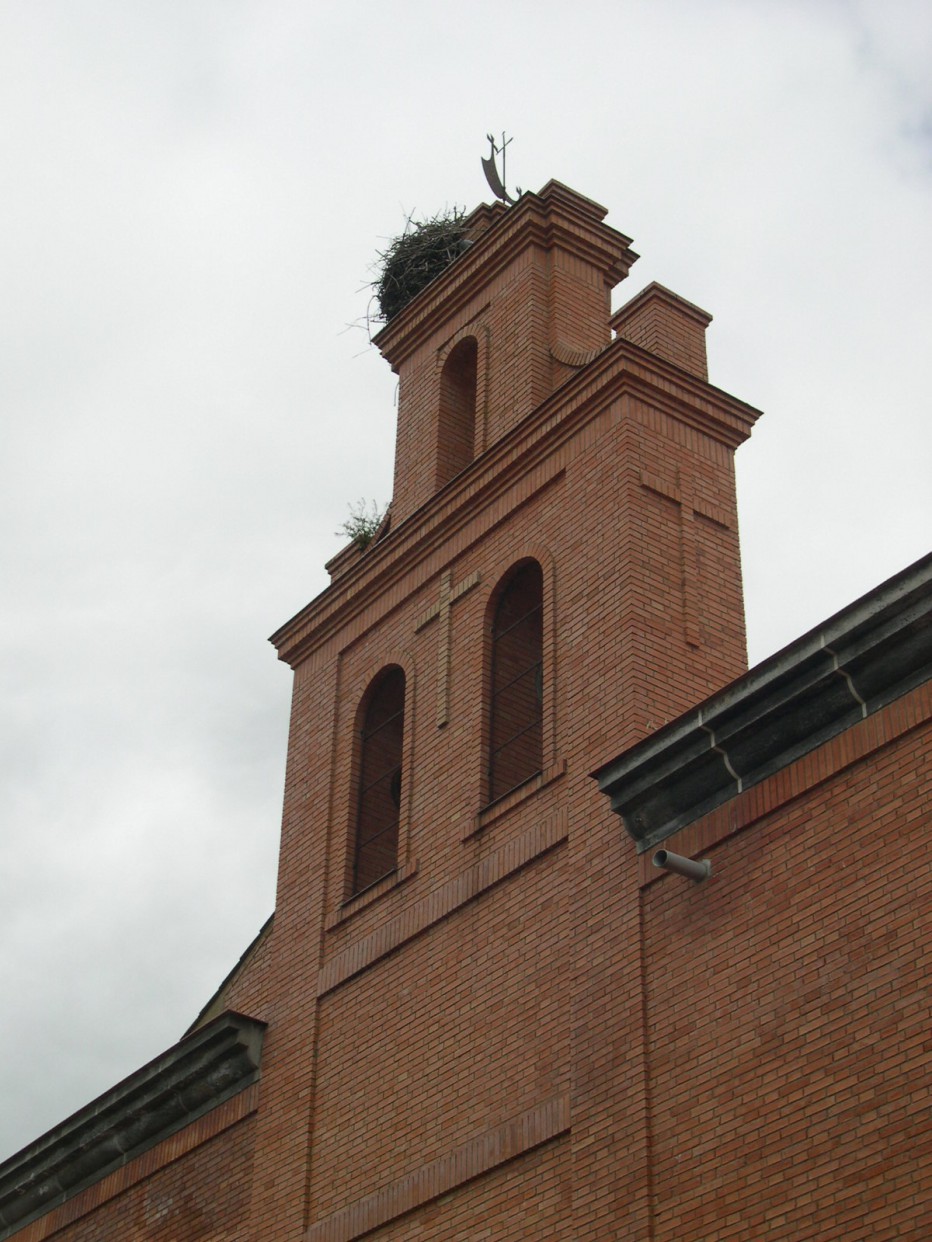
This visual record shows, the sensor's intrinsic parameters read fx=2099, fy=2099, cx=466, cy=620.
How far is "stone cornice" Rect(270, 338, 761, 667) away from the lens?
575 inches

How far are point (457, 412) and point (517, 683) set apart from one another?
138 inches

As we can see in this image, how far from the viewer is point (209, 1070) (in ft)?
51.7

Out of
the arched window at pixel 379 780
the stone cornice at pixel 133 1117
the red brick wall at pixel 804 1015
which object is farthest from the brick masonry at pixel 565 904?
the stone cornice at pixel 133 1117

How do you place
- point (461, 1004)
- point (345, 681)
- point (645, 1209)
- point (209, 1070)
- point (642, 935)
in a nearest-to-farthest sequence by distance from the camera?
point (645, 1209)
point (642, 935)
point (461, 1004)
point (209, 1070)
point (345, 681)

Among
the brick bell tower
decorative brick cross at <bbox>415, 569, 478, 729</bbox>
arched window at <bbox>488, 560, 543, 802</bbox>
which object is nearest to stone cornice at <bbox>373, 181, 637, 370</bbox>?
the brick bell tower

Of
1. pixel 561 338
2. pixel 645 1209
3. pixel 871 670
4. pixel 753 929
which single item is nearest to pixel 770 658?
pixel 871 670

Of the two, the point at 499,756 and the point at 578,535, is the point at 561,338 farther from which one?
the point at 499,756

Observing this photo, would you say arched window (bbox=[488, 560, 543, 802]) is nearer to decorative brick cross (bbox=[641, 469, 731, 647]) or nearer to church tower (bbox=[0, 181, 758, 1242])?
church tower (bbox=[0, 181, 758, 1242])

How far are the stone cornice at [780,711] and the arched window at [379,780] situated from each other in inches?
145

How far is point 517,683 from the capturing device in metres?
15.1

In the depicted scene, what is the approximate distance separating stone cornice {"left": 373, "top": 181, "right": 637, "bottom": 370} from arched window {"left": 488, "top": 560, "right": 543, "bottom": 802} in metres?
3.35

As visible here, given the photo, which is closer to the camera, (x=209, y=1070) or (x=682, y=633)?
(x=682, y=633)

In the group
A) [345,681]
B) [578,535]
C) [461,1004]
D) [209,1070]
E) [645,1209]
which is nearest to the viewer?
[645,1209]

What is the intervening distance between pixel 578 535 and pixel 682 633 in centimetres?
121
